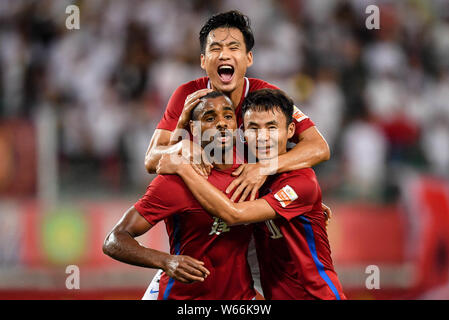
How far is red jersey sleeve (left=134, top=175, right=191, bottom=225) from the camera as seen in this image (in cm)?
361

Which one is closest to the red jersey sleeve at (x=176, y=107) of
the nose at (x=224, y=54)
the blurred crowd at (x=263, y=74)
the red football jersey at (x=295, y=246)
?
the nose at (x=224, y=54)

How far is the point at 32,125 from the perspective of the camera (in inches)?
275

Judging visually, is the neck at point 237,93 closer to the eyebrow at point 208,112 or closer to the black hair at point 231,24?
the black hair at point 231,24

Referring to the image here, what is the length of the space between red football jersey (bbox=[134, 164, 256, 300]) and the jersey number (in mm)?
119

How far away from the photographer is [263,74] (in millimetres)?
Answer: 9258

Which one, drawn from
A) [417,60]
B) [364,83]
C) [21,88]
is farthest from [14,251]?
[417,60]

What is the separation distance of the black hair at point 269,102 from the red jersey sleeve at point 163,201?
683mm

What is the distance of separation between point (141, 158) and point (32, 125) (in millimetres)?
1380

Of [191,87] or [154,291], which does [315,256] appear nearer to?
[154,291]

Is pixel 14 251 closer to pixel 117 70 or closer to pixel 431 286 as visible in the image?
pixel 117 70

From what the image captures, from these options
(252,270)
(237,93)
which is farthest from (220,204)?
(237,93)

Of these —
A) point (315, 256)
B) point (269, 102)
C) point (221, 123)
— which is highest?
point (269, 102)

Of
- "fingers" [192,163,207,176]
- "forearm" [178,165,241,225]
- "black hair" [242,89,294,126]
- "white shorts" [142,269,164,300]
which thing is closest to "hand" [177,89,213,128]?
"black hair" [242,89,294,126]

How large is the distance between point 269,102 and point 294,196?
1.96 ft
